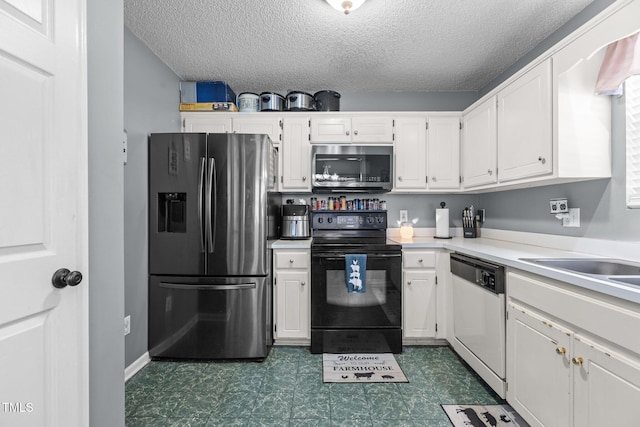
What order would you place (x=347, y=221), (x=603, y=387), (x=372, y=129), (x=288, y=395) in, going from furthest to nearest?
Result: (x=347, y=221) < (x=372, y=129) < (x=288, y=395) < (x=603, y=387)

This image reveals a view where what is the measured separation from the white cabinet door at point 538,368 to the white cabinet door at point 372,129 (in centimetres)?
183

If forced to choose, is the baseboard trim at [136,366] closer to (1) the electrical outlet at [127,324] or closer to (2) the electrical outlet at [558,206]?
(1) the electrical outlet at [127,324]

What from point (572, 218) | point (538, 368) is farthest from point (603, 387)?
point (572, 218)

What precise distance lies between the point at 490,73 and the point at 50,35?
3190mm

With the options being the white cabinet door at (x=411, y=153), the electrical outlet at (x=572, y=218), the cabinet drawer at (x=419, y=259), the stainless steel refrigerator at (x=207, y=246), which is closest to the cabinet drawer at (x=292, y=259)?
the stainless steel refrigerator at (x=207, y=246)

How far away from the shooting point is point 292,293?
248 centimetres

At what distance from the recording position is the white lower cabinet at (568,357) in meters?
1.01

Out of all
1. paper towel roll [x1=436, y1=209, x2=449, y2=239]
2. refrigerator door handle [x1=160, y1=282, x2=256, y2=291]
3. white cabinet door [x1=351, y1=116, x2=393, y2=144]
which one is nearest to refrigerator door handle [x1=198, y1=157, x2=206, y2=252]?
refrigerator door handle [x1=160, y1=282, x2=256, y2=291]

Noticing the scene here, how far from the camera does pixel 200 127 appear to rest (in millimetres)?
2850

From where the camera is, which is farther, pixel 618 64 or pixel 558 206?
pixel 558 206

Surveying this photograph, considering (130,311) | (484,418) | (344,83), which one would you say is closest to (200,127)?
(344,83)

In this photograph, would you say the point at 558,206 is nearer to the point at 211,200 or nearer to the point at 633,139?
the point at 633,139

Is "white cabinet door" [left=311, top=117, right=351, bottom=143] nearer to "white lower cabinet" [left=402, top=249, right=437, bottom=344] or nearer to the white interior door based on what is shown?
"white lower cabinet" [left=402, top=249, right=437, bottom=344]

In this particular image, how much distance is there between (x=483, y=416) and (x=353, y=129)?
7.95 ft
